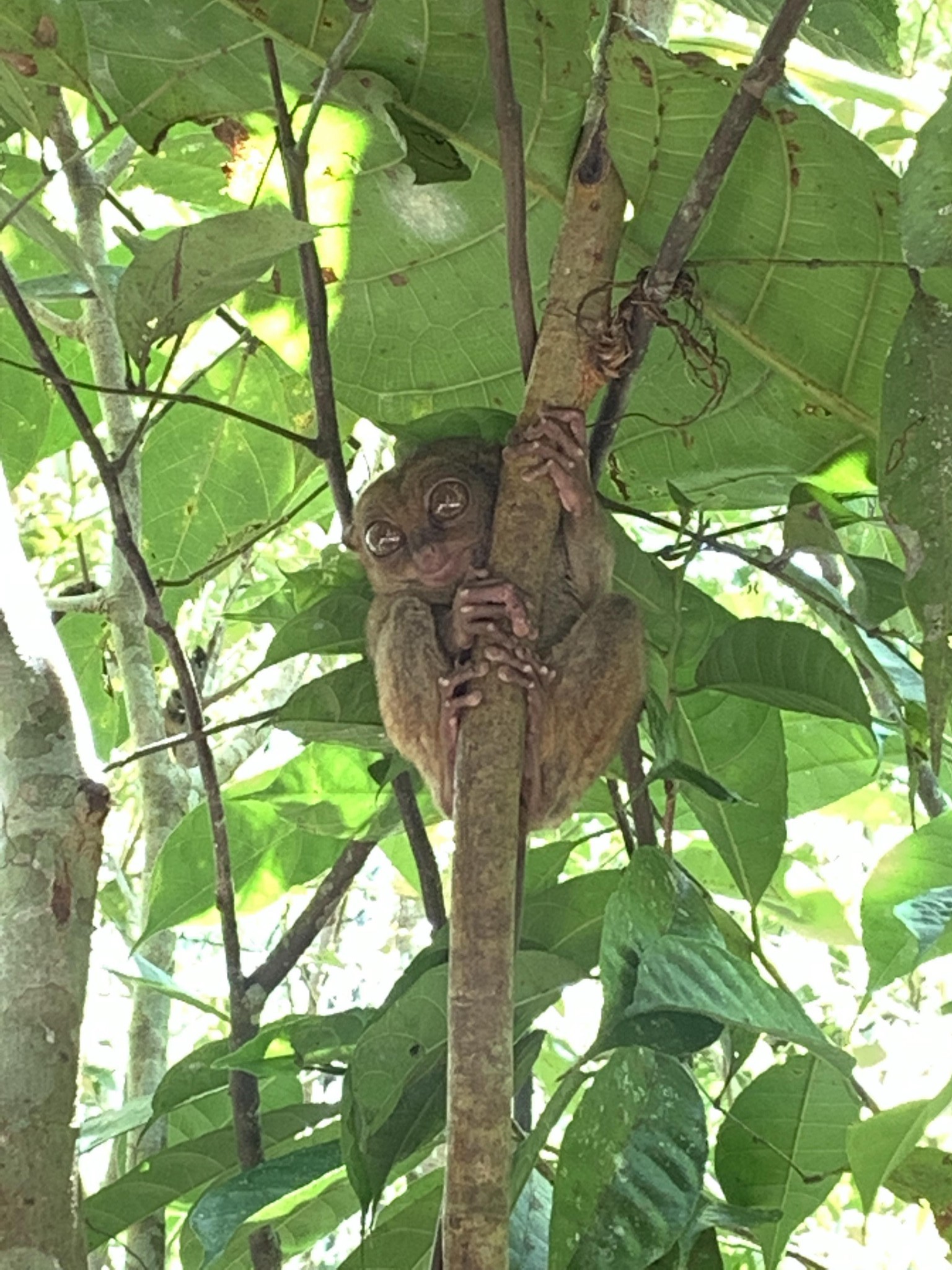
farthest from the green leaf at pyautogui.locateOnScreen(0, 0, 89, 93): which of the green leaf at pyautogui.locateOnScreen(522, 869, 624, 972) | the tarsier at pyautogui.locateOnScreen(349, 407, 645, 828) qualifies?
the green leaf at pyautogui.locateOnScreen(522, 869, 624, 972)

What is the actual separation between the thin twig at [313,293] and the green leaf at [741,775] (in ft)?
2.03

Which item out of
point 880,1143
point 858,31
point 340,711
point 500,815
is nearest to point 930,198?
point 858,31

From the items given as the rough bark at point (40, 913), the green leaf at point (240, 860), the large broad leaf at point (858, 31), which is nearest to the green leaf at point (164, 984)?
the green leaf at point (240, 860)

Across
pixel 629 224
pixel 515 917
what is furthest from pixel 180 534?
pixel 515 917

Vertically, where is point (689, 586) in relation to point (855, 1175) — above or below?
above

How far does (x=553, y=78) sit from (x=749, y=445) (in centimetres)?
60

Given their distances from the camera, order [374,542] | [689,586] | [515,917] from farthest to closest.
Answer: [374,542]
[689,586]
[515,917]

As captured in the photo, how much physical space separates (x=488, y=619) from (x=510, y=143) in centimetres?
56

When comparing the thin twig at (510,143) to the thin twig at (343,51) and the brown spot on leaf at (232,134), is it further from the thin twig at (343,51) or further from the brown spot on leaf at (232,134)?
the brown spot on leaf at (232,134)

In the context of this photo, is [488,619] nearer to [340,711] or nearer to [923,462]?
[923,462]

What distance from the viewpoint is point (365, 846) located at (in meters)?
2.59

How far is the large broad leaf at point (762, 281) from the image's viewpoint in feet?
5.99

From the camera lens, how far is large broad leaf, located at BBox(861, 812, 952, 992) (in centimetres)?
170

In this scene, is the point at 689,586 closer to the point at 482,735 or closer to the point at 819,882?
the point at 482,735
